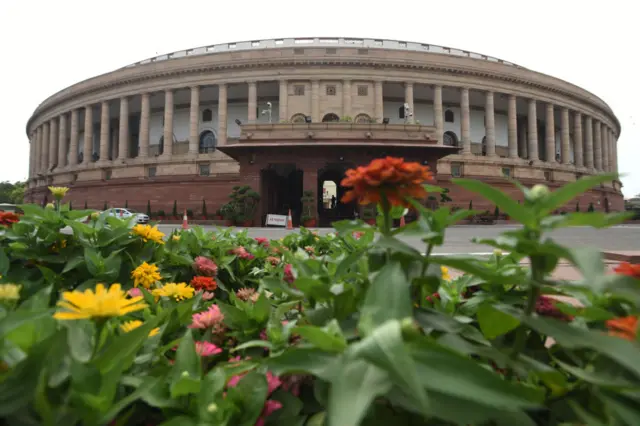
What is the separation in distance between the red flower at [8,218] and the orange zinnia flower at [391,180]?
219 cm

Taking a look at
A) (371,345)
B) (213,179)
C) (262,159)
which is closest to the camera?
(371,345)

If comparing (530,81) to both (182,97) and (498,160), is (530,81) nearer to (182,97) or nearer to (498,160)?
(498,160)

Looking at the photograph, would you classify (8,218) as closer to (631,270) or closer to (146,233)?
(146,233)

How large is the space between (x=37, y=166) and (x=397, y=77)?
45442mm

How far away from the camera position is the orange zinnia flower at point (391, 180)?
0.87 meters

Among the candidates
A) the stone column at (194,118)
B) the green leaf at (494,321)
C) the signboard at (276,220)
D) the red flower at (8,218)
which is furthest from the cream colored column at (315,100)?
the green leaf at (494,321)

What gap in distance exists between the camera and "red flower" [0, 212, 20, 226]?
202 cm

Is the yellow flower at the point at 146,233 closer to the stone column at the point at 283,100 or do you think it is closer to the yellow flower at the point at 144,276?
the yellow flower at the point at 144,276

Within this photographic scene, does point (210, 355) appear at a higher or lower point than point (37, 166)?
lower

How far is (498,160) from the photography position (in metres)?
31.7

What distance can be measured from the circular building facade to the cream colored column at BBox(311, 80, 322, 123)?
0.30 ft

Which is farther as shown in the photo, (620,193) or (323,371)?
(620,193)

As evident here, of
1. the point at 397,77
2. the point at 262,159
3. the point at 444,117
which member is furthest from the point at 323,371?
the point at 444,117

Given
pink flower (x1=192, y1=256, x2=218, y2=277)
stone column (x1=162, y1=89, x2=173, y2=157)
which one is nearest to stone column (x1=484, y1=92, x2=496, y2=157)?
stone column (x1=162, y1=89, x2=173, y2=157)
